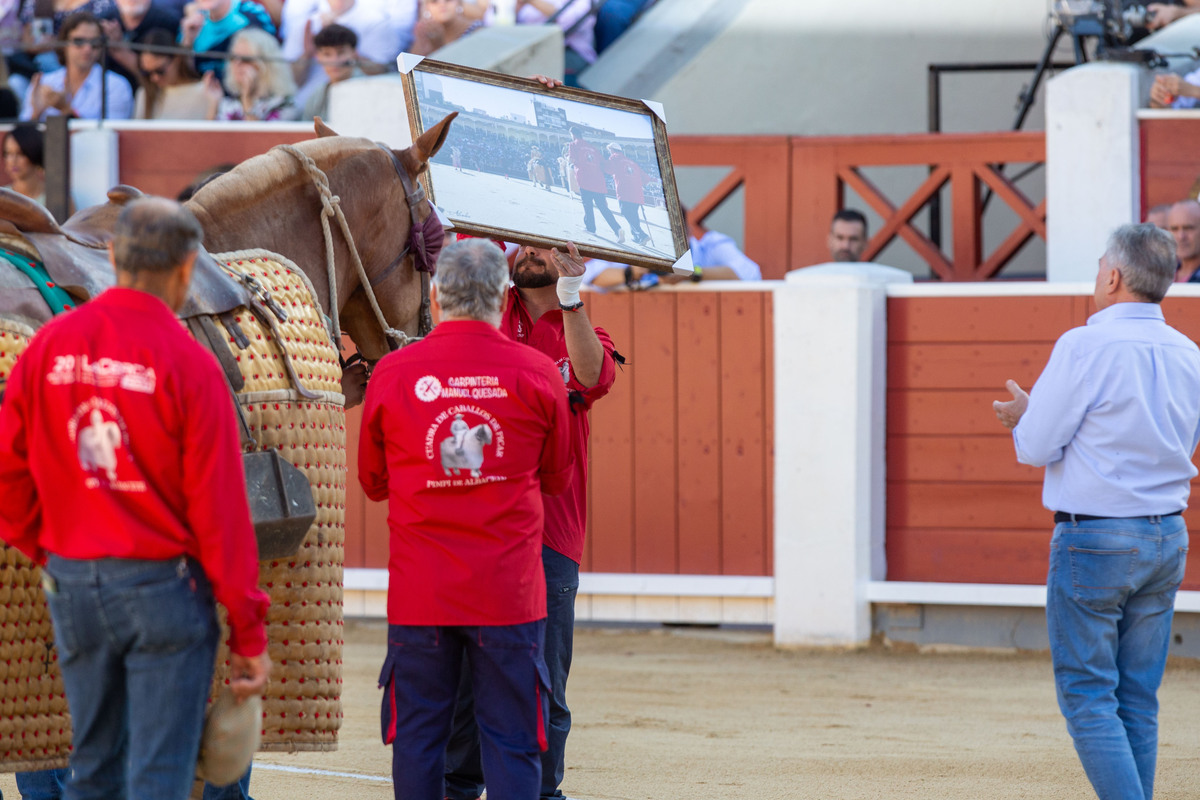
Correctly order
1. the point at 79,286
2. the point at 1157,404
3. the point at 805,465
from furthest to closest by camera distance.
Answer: the point at 805,465, the point at 1157,404, the point at 79,286

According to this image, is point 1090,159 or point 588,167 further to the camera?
point 1090,159

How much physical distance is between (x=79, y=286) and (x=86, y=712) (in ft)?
2.85

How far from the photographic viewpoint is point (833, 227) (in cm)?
762

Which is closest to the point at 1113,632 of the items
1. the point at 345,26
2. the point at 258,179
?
the point at 258,179

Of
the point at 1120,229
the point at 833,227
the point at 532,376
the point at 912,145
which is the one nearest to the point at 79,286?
the point at 532,376

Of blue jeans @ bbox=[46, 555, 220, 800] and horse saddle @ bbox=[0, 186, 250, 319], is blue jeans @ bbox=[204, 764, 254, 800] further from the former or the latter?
horse saddle @ bbox=[0, 186, 250, 319]

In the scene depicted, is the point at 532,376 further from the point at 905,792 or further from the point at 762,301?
the point at 762,301

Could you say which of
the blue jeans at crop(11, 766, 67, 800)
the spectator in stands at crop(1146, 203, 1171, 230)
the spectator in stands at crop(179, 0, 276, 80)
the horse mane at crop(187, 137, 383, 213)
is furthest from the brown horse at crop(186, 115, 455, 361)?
the spectator in stands at crop(179, 0, 276, 80)

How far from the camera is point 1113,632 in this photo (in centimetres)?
328

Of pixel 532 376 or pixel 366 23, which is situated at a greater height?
pixel 366 23

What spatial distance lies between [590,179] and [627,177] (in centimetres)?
10

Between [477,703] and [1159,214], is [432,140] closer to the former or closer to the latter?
[477,703]

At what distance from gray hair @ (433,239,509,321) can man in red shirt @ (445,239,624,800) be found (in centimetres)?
37

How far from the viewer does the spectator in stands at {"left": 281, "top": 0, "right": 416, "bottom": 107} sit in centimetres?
845
